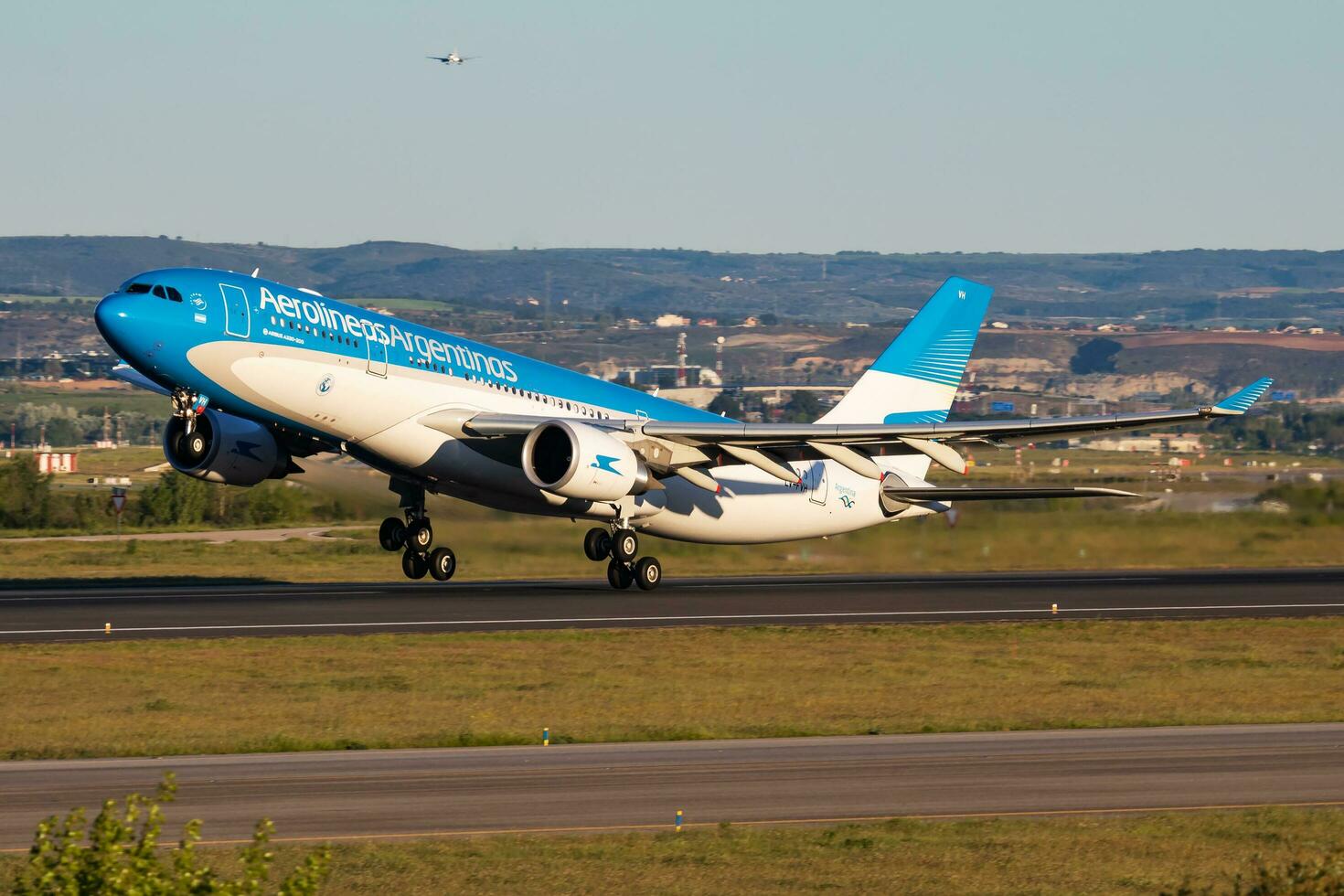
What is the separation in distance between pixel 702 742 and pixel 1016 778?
441cm

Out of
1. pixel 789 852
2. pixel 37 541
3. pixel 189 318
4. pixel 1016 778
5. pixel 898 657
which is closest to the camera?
pixel 789 852

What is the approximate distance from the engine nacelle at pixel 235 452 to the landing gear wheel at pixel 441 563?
4.27m

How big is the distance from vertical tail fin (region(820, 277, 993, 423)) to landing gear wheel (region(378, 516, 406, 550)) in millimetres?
12574

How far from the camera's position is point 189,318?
3266 centimetres

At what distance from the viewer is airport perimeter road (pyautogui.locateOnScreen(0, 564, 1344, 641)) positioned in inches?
1323

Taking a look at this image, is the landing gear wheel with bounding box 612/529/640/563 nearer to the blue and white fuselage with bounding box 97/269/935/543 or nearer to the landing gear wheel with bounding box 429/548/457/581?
the blue and white fuselage with bounding box 97/269/935/543

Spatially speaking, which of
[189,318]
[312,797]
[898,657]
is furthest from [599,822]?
[189,318]

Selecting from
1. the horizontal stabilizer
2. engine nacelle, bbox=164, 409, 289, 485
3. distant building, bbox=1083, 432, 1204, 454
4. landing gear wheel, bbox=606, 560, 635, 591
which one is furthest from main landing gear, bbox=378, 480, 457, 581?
distant building, bbox=1083, 432, 1204, 454

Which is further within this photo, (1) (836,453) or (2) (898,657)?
(1) (836,453)

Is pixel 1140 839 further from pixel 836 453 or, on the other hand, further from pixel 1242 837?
pixel 836 453

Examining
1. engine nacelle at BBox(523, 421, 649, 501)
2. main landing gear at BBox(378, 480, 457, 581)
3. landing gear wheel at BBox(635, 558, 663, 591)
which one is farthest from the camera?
landing gear wheel at BBox(635, 558, 663, 591)

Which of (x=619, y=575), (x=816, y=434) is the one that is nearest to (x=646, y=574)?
(x=619, y=575)

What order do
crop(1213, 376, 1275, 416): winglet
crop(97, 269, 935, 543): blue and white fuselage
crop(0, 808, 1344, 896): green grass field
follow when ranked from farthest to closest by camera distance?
crop(97, 269, 935, 543): blue and white fuselage
crop(1213, 376, 1275, 416): winglet
crop(0, 808, 1344, 896): green grass field

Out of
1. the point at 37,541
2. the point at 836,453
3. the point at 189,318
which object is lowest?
the point at 37,541
